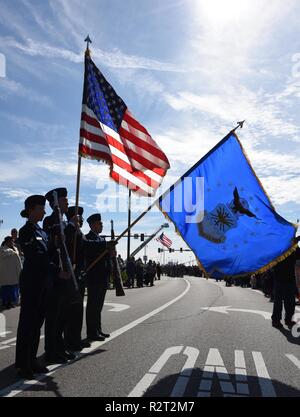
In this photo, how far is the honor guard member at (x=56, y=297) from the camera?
5215 millimetres

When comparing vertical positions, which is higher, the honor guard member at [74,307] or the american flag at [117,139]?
the american flag at [117,139]

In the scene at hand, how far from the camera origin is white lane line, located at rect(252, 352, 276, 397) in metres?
4.21

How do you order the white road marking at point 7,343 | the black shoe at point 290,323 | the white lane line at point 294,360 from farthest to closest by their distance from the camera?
the black shoe at point 290,323
the white road marking at point 7,343
the white lane line at point 294,360

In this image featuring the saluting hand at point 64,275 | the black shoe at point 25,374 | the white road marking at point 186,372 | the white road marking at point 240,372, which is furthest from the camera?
the saluting hand at point 64,275

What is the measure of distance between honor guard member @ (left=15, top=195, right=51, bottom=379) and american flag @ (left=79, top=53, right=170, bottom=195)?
193 cm

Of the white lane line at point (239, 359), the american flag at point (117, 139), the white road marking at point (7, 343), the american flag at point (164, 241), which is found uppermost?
the american flag at point (164, 241)

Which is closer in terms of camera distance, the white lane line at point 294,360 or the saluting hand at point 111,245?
the white lane line at point 294,360

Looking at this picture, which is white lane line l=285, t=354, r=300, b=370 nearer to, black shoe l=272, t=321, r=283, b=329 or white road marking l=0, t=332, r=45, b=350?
black shoe l=272, t=321, r=283, b=329

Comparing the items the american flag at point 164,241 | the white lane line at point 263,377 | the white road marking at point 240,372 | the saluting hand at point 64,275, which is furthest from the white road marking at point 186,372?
the american flag at point 164,241

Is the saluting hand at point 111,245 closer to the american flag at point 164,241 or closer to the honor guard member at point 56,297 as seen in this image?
the honor guard member at point 56,297

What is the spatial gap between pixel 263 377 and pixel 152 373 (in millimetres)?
1267

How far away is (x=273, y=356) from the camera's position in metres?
5.95
